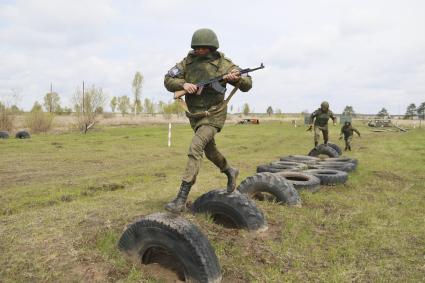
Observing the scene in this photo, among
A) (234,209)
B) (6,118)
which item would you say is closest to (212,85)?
(234,209)

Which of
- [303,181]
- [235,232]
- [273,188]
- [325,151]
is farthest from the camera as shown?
[325,151]

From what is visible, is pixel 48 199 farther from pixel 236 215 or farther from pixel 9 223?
pixel 236 215

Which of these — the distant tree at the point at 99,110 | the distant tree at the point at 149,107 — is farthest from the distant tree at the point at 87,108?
the distant tree at the point at 149,107

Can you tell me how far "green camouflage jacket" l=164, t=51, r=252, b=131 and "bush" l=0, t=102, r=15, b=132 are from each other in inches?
1226

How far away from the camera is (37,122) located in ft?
110

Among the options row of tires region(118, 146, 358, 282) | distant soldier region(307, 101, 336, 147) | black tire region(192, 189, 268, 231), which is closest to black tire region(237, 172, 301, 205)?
row of tires region(118, 146, 358, 282)

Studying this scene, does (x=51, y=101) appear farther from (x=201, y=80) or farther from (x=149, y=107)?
(x=201, y=80)

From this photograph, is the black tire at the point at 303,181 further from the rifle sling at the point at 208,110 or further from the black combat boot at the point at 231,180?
the rifle sling at the point at 208,110

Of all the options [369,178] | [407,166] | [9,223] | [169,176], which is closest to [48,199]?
[9,223]

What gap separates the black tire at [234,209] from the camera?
5.03 metres

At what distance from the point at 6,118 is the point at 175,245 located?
1271 inches

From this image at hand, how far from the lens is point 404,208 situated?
691cm

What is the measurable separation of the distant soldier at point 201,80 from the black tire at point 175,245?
0.71m

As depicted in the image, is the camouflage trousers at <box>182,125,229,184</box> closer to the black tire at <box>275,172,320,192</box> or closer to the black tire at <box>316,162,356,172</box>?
the black tire at <box>275,172,320,192</box>
